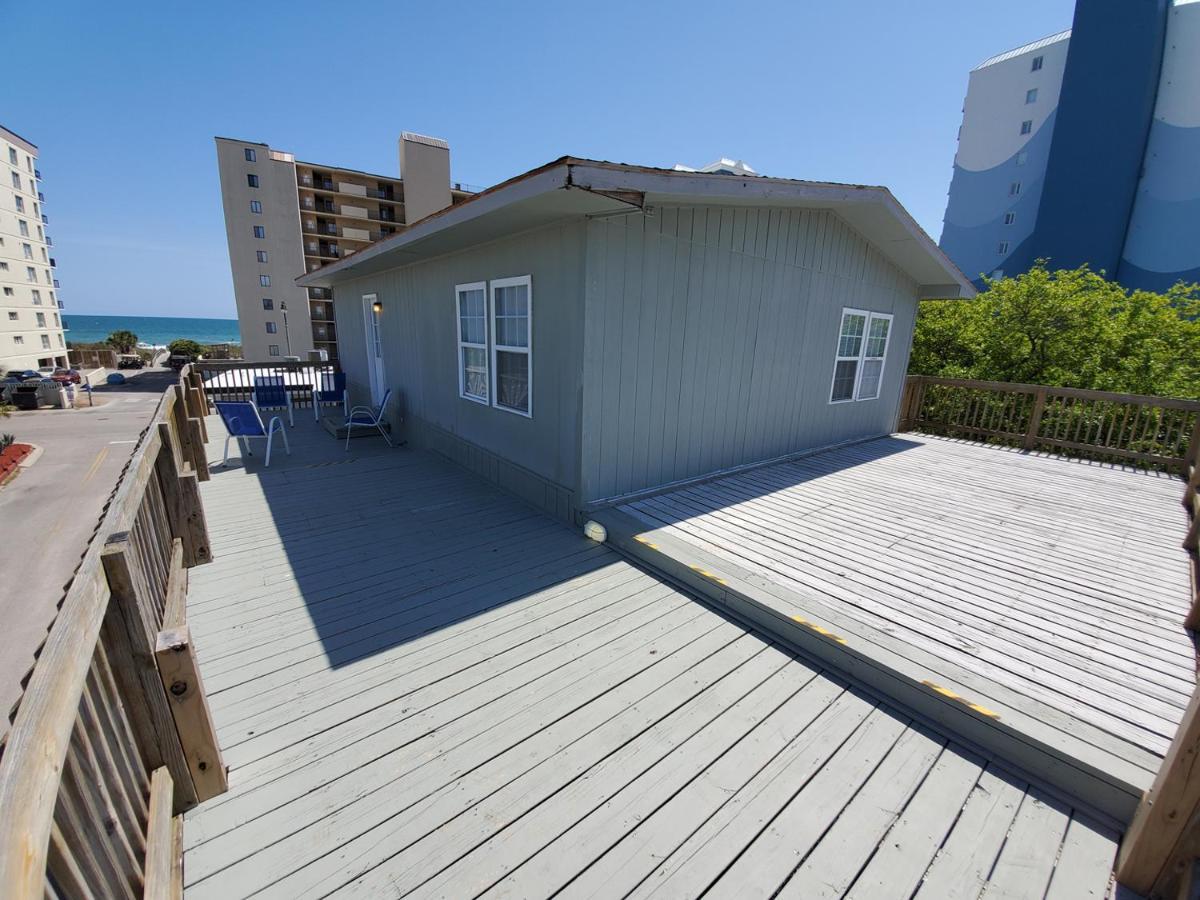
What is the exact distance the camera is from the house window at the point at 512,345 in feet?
14.4

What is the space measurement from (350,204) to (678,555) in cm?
4266

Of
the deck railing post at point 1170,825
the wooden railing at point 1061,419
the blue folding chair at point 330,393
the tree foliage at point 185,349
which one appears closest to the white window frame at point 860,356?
the wooden railing at point 1061,419

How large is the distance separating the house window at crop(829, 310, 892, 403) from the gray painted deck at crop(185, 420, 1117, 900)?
187 inches

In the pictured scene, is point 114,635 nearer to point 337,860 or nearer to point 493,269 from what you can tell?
point 337,860

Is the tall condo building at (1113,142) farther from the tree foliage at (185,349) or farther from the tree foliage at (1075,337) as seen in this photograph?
the tree foliage at (185,349)

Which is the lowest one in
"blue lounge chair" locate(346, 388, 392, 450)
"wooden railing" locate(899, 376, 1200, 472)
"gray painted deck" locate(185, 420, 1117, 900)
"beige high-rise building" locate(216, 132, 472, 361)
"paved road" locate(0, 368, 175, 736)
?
"paved road" locate(0, 368, 175, 736)

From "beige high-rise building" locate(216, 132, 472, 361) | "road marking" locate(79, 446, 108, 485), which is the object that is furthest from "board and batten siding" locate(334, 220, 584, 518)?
"beige high-rise building" locate(216, 132, 472, 361)

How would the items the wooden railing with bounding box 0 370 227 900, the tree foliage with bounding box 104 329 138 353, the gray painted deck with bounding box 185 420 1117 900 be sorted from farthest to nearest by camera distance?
the tree foliage with bounding box 104 329 138 353 → the gray painted deck with bounding box 185 420 1117 900 → the wooden railing with bounding box 0 370 227 900

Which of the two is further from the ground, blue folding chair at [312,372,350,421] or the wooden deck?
blue folding chair at [312,372,350,421]

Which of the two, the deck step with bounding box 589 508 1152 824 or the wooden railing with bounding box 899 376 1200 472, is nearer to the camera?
the deck step with bounding box 589 508 1152 824

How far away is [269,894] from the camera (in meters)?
1.44

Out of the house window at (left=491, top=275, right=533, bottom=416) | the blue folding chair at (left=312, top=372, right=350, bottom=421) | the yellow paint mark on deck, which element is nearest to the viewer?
the yellow paint mark on deck

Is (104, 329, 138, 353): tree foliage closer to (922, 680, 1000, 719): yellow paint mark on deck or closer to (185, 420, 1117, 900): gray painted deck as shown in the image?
(185, 420, 1117, 900): gray painted deck

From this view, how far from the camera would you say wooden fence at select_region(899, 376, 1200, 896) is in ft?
4.60
